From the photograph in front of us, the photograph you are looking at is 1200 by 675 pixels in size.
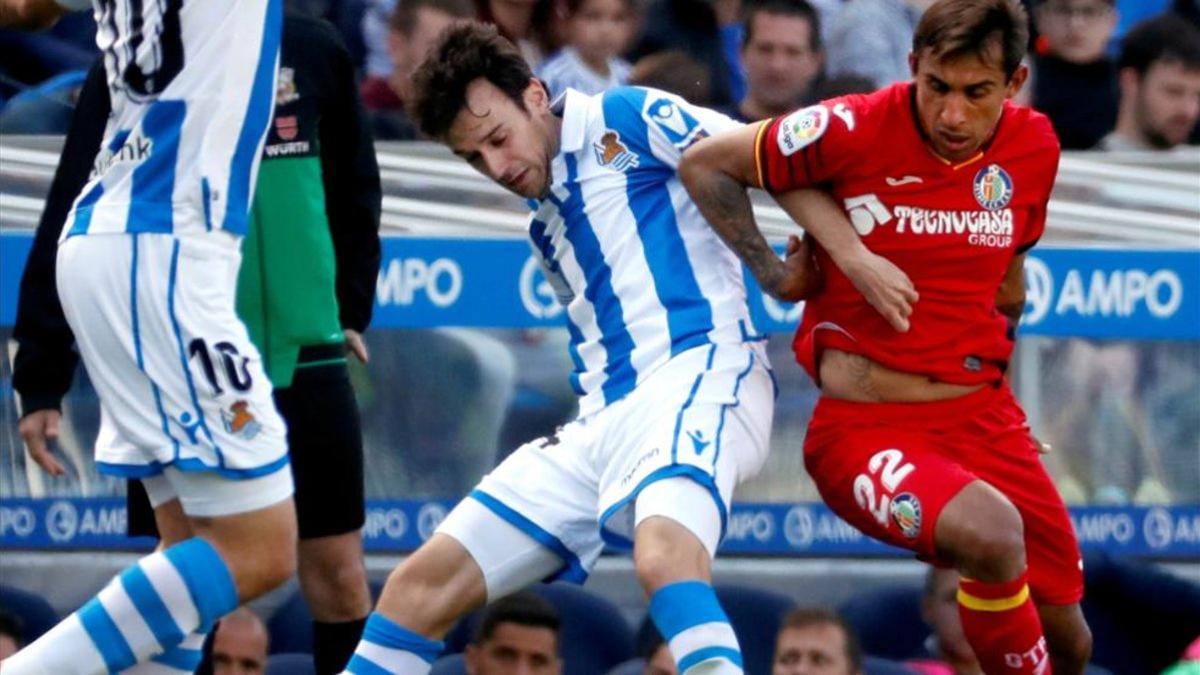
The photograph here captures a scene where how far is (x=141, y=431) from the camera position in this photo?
5.26 metres

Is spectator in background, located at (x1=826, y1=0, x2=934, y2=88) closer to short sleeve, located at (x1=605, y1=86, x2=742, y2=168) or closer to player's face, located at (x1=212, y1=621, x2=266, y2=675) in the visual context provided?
player's face, located at (x1=212, y1=621, x2=266, y2=675)

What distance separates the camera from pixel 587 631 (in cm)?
802

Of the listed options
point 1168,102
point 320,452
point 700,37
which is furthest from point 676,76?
point 320,452

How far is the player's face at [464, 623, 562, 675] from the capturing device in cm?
742

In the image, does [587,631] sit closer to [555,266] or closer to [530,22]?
[530,22]

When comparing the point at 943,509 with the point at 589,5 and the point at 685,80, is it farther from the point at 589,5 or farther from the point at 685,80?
the point at 589,5

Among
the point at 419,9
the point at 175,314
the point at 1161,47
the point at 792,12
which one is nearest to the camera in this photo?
the point at 175,314

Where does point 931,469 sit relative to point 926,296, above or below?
below

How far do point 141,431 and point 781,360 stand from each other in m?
2.86

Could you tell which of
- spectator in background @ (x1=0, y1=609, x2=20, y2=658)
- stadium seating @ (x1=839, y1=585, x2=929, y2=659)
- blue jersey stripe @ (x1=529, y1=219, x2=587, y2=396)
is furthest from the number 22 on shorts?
spectator in background @ (x1=0, y1=609, x2=20, y2=658)

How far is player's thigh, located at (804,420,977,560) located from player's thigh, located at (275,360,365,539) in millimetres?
1254

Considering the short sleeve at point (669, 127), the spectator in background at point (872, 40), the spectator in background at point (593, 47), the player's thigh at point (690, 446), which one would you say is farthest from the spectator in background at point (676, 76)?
the player's thigh at point (690, 446)

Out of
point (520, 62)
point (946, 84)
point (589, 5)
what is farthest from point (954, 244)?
point (589, 5)

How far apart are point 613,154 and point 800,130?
44 cm
